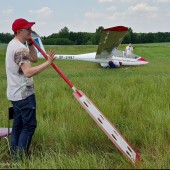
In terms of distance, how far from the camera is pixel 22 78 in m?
3.44

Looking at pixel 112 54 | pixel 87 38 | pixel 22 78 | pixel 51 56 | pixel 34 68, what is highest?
pixel 51 56

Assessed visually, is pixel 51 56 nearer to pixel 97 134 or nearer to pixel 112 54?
pixel 97 134

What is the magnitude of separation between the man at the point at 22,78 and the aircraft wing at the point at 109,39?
1372 centimetres

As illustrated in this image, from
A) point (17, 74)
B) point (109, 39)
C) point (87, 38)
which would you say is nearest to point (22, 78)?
point (17, 74)

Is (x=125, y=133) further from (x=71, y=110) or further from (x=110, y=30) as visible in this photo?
(x=110, y=30)

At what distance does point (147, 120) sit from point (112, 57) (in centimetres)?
1532

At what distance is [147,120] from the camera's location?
4312mm

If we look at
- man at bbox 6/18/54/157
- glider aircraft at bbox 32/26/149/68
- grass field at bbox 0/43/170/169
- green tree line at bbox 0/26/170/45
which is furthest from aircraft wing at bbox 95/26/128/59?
green tree line at bbox 0/26/170/45

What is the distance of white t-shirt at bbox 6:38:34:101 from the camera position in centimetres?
333

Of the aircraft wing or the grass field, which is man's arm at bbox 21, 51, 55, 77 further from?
the aircraft wing

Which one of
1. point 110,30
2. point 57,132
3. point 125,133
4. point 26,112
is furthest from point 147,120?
point 110,30

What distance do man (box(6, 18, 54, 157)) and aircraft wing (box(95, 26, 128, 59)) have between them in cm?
1372

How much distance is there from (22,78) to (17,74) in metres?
0.06

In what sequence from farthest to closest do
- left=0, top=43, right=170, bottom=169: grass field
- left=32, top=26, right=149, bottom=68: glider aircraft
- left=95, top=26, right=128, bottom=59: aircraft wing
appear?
left=32, top=26, right=149, bottom=68: glider aircraft → left=95, top=26, right=128, bottom=59: aircraft wing → left=0, top=43, right=170, bottom=169: grass field
